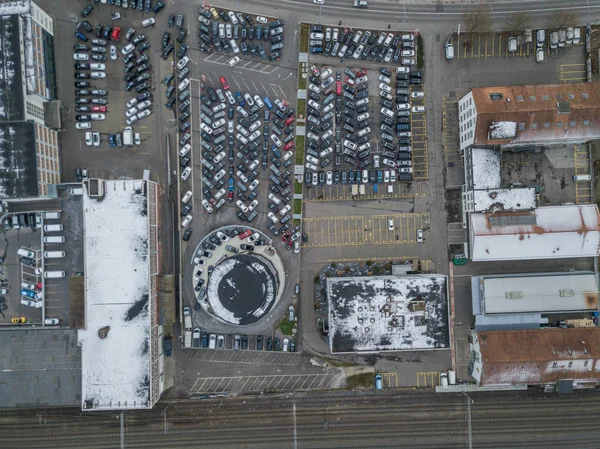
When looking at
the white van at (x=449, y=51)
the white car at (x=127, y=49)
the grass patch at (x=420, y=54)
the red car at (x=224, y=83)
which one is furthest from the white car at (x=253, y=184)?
the white van at (x=449, y=51)

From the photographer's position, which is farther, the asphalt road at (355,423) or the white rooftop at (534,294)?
the asphalt road at (355,423)

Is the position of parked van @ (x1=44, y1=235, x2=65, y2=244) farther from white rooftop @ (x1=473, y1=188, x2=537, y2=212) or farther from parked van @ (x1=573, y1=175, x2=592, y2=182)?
parked van @ (x1=573, y1=175, x2=592, y2=182)

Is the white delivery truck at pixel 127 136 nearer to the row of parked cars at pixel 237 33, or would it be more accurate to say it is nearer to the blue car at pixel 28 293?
the row of parked cars at pixel 237 33

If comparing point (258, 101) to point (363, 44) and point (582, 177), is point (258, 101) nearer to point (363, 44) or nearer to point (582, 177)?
point (363, 44)

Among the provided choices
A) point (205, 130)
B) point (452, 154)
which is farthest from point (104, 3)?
point (452, 154)

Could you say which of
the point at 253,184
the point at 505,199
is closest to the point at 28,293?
the point at 253,184

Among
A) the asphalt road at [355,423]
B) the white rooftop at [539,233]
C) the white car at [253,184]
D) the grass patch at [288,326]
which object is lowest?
the asphalt road at [355,423]

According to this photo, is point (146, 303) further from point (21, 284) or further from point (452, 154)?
point (452, 154)
